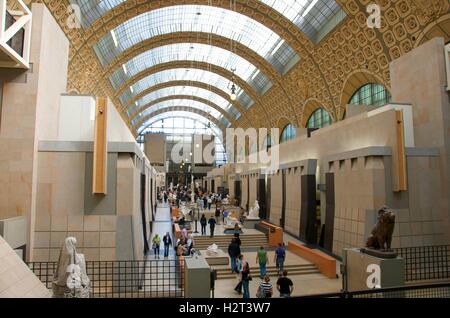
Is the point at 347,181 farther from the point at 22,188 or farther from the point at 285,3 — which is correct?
the point at 285,3

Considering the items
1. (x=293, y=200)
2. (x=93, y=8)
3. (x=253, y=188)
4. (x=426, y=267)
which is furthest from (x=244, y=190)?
(x=426, y=267)

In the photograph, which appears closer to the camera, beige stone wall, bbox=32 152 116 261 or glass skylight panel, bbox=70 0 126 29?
beige stone wall, bbox=32 152 116 261

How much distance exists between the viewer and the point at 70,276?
7.10 m

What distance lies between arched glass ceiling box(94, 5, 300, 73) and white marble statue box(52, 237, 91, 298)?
1039 inches

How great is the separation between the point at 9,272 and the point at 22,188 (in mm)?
4095

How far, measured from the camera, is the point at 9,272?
695cm

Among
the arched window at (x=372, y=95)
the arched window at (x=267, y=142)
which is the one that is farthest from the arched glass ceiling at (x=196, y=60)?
the arched window at (x=372, y=95)

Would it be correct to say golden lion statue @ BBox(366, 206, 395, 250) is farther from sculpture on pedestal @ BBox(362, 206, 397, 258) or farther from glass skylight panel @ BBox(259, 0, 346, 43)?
glass skylight panel @ BBox(259, 0, 346, 43)

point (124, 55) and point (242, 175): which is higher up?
point (124, 55)

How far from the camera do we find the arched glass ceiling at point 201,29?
103ft

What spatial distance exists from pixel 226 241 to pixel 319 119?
16326mm

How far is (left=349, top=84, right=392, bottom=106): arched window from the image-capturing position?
21.6 meters

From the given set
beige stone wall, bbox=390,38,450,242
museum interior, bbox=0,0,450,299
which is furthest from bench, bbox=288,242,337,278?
beige stone wall, bbox=390,38,450,242
